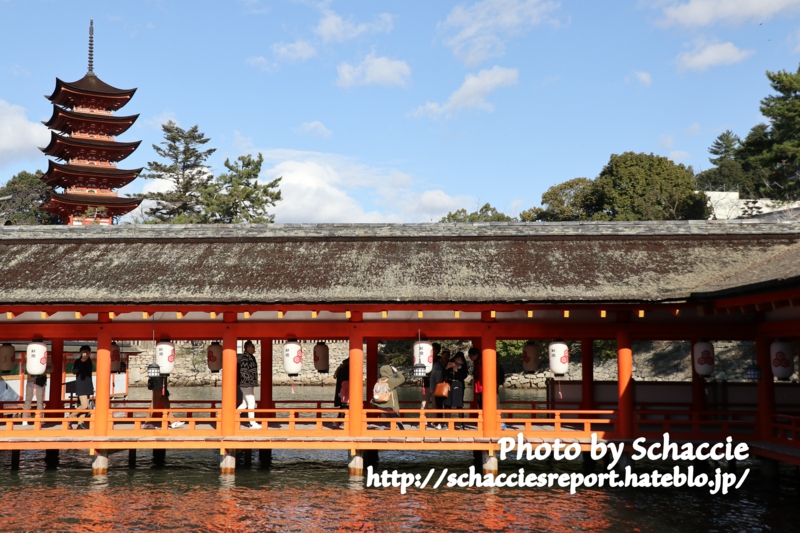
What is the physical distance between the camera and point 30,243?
19.2m

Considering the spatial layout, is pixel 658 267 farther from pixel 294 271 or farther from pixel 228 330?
pixel 228 330

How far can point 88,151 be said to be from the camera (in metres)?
48.9

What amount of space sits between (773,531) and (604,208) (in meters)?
40.5

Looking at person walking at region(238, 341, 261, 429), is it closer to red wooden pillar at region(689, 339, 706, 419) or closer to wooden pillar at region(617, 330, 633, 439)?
wooden pillar at region(617, 330, 633, 439)

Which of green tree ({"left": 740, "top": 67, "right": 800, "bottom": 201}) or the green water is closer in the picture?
the green water

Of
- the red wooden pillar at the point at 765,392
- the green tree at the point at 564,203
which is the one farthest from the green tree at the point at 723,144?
the red wooden pillar at the point at 765,392

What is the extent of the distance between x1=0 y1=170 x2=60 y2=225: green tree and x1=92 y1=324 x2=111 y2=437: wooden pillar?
5099 centimetres


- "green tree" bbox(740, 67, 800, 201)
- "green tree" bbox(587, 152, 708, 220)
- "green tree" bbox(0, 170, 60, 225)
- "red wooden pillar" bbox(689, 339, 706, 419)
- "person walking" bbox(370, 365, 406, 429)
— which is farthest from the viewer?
"green tree" bbox(0, 170, 60, 225)

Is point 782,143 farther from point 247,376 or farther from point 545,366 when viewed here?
point 247,376

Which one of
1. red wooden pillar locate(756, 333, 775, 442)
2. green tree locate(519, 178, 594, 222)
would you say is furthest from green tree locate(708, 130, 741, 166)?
red wooden pillar locate(756, 333, 775, 442)

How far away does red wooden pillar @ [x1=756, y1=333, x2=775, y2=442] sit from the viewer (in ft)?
52.2

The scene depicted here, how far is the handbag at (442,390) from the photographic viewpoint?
681 inches

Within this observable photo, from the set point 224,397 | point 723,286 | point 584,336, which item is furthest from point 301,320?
point 723,286

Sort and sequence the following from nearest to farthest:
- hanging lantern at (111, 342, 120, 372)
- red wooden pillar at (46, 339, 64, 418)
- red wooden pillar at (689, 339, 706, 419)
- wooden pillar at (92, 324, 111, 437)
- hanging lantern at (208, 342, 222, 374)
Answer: wooden pillar at (92, 324, 111, 437), hanging lantern at (208, 342, 222, 374), red wooden pillar at (689, 339, 706, 419), hanging lantern at (111, 342, 120, 372), red wooden pillar at (46, 339, 64, 418)
